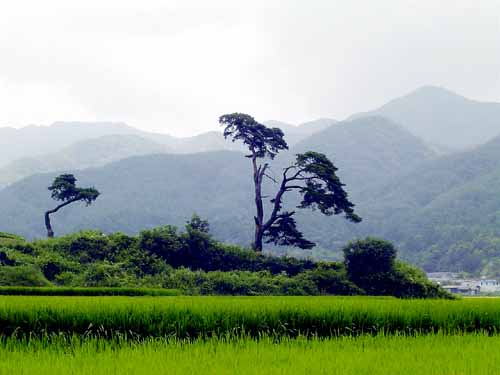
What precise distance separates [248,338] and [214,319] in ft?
4.80

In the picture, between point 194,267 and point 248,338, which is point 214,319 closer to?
point 248,338

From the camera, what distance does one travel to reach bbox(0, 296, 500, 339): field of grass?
13.8 m

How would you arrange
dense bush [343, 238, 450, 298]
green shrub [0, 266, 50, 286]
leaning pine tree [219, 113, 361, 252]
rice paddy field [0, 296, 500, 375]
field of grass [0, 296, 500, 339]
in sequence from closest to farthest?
rice paddy field [0, 296, 500, 375], field of grass [0, 296, 500, 339], green shrub [0, 266, 50, 286], dense bush [343, 238, 450, 298], leaning pine tree [219, 113, 361, 252]

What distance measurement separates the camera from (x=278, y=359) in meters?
9.42

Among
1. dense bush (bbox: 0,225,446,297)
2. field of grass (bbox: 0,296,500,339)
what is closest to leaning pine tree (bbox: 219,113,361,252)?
dense bush (bbox: 0,225,446,297)

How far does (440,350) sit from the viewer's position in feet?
34.6

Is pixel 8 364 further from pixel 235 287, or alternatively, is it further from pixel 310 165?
pixel 310 165

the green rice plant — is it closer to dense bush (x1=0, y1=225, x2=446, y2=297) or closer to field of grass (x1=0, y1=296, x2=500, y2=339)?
dense bush (x1=0, y1=225, x2=446, y2=297)

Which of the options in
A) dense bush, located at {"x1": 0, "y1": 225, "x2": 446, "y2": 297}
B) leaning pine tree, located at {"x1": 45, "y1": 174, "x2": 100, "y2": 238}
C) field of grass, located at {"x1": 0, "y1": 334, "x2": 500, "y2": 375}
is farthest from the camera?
leaning pine tree, located at {"x1": 45, "y1": 174, "x2": 100, "y2": 238}

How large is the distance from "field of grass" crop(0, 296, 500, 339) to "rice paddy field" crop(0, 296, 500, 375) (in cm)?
2

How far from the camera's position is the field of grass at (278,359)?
8484 millimetres

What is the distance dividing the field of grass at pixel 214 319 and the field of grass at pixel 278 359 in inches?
95.5

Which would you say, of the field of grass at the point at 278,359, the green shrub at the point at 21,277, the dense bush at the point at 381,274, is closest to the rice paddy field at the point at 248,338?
the field of grass at the point at 278,359

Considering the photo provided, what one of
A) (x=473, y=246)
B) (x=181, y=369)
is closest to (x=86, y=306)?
(x=181, y=369)
